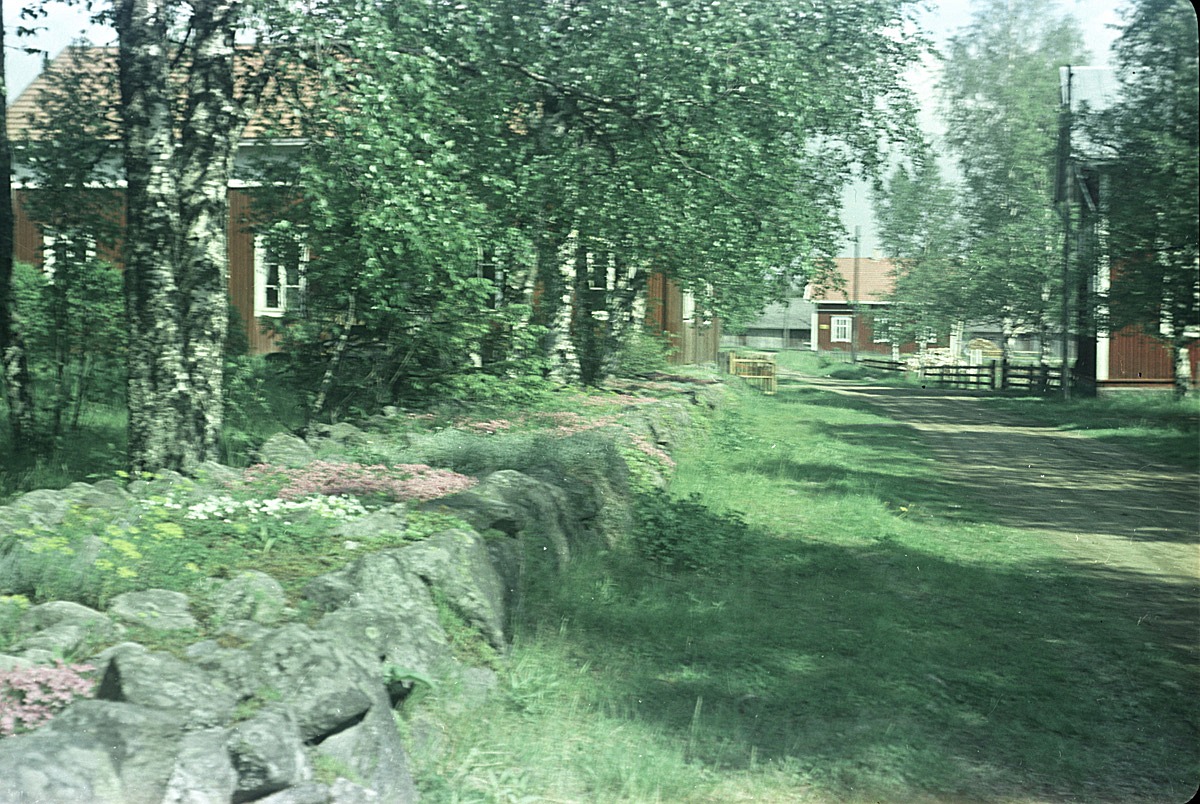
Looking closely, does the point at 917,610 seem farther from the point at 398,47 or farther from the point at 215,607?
the point at 398,47

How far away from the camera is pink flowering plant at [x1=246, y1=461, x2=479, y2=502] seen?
6.67m

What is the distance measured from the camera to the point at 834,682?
221 inches

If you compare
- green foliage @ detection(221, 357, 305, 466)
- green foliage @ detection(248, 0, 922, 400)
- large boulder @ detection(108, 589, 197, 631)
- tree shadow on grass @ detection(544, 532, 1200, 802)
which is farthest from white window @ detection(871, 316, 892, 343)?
large boulder @ detection(108, 589, 197, 631)

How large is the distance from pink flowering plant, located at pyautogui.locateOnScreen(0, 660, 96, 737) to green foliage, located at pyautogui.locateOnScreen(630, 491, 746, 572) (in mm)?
4823

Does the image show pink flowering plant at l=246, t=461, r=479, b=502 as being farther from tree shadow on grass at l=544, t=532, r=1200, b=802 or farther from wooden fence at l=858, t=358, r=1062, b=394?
wooden fence at l=858, t=358, r=1062, b=394

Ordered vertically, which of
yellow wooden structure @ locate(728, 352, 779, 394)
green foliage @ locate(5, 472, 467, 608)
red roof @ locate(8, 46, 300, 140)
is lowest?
green foliage @ locate(5, 472, 467, 608)

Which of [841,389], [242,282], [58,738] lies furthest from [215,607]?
[841,389]

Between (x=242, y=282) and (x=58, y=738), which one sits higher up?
(x=242, y=282)

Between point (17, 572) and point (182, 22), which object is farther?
point (182, 22)

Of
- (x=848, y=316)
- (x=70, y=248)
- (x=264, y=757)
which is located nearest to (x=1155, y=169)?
(x=70, y=248)

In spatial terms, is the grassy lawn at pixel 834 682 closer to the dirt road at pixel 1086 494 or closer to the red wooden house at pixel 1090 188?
the dirt road at pixel 1086 494

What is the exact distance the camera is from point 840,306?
69375 millimetres

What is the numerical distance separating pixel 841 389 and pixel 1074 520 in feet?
71.4

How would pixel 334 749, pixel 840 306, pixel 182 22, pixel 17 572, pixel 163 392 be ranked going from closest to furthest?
pixel 334 749, pixel 17 572, pixel 163 392, pixel 182 22, pixel 840 306
